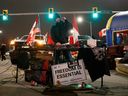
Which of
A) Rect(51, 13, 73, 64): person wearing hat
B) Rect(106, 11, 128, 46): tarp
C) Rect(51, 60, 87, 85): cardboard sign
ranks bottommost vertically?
Rect(51, 60, 87, 85): cardboard sign

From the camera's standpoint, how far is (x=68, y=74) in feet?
32.5

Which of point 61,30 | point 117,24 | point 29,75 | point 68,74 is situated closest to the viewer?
point 68,74

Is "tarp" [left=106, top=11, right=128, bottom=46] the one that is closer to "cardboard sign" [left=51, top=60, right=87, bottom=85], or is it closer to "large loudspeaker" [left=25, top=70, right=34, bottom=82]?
"large loudspeaker" [left=25, top=70, right=34, bottom=82]

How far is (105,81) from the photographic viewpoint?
40.0ft

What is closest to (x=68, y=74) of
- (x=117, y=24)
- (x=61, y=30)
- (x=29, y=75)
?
(x=29, y=75)

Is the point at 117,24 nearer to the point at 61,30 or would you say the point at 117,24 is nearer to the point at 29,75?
the point at 61,30

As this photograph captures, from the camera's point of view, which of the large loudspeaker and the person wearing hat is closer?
the large loudspeaker

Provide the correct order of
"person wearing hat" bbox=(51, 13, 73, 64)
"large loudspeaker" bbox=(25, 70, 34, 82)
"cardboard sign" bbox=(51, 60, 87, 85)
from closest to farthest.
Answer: "cardboard sign" bbox=(51, 60, 87, 85), "large loudspeaker" bbox=(25, 70, 34, 82), "person wearing hat" bbox=(51, 13, 73, 64)

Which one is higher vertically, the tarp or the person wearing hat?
the tarp

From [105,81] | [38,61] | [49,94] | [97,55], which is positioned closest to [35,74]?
[38,61]

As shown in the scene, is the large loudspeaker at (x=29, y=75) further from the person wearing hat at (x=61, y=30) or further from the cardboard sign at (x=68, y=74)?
the person wearing hat at (x=61, y=30)

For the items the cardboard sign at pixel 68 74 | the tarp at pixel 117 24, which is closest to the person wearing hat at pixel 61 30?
the cardboard sign at pixel 68 74

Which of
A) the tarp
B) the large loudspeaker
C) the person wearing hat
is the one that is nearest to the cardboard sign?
the large loudspeaker

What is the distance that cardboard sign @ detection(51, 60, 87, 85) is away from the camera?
32.4 ft
